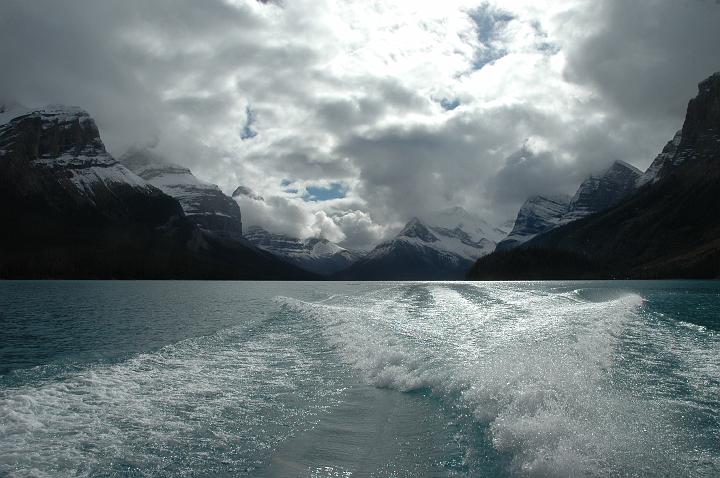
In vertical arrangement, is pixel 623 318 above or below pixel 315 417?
above

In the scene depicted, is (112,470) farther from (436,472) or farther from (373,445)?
(436,472)

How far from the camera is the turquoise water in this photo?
1349 cm

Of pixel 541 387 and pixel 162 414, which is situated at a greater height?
pixel 541 387

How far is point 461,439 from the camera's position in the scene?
15.3m

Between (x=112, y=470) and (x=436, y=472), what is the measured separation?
8317 mm

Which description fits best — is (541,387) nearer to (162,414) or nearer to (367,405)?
(367,405)

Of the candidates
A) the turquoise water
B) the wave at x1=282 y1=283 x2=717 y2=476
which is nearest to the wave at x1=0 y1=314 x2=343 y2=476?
the turquoise water

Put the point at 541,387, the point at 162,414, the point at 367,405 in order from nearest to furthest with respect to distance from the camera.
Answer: the point at 162,414
the point at 541,387
the point at 367,405

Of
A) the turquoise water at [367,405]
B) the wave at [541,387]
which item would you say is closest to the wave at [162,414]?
the turquoise water at [367,405]

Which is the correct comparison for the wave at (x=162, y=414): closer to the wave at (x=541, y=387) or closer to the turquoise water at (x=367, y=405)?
the turquoise water at (x=367, y=405)

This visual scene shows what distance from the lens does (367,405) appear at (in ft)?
63.5

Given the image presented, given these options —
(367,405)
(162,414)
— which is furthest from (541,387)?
(162,414)

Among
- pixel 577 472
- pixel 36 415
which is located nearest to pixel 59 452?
pixel 36 415

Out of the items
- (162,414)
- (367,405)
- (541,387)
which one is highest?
(541,387)
